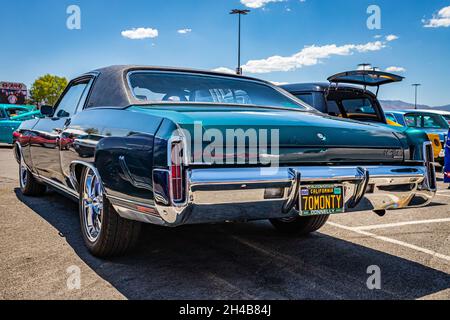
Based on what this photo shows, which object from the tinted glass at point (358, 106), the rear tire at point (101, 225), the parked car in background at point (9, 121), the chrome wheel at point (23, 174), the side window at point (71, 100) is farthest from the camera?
the parked car in background at point (9, 121)

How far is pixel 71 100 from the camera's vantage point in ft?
14.7

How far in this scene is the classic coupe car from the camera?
2414 mm

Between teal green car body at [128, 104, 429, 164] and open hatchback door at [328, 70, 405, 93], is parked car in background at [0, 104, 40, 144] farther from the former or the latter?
teal green car body at [128, 104, 429, 164]

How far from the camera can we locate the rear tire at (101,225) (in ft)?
9.89

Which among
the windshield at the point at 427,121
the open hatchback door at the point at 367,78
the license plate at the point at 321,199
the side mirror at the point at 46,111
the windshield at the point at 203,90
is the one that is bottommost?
the license plate at the point at 321,199

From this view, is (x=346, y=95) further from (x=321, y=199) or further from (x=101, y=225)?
(x=101, y=225)

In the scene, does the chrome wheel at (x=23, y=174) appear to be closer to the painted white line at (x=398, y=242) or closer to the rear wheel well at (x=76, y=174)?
the rear wheel well at (x=76, y=174)

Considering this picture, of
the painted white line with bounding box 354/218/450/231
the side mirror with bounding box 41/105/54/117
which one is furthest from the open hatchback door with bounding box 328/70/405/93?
the side mirror with bounding box 41/105/54/117

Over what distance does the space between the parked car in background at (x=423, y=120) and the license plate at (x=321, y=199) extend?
28.8 feet

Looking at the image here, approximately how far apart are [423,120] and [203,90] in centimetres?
941

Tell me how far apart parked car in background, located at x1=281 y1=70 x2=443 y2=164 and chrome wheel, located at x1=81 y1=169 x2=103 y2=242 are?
399 centimetres

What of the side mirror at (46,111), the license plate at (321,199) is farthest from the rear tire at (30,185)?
the license plate at (321,199)

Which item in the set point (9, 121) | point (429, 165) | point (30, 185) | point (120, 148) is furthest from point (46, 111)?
point (9, 121)
